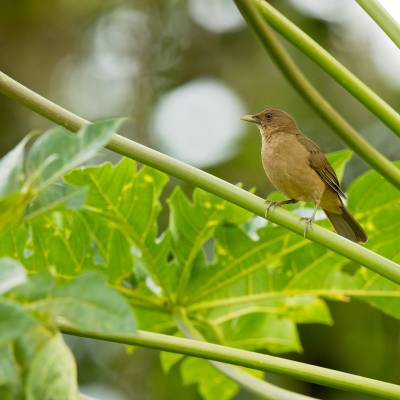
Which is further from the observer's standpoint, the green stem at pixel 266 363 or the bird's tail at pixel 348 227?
the bird's tail at pixel 348 227

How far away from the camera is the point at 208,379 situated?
11.6ft

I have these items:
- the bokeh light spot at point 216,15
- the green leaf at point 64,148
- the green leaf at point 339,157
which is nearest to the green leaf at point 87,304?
the green leaf at point 64,148

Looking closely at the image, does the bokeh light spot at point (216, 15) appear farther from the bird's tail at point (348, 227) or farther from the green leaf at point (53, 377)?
the green leaf at point (53, 377)

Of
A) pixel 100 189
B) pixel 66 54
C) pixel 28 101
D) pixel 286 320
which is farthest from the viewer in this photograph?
pixel 66 54

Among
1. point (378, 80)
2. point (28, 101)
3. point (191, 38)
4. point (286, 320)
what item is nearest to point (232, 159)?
point (378, 80)

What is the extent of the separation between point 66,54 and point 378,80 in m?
3.64

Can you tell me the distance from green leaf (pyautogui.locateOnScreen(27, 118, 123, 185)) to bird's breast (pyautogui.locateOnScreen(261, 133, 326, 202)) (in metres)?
2.27

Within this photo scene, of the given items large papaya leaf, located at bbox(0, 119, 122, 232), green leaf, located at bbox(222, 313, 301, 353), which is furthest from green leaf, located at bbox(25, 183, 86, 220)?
Result: green leaf, located at bbox(222, 313, 301, 353)

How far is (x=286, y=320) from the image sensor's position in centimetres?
346

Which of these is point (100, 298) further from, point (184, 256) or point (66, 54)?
point (66, 54)

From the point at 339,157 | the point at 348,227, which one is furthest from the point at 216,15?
the point at 339,157

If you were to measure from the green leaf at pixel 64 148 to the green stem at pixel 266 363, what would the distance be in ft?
1.56

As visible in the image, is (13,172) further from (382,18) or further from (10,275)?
(382,18)

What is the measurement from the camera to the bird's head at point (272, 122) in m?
4.14
